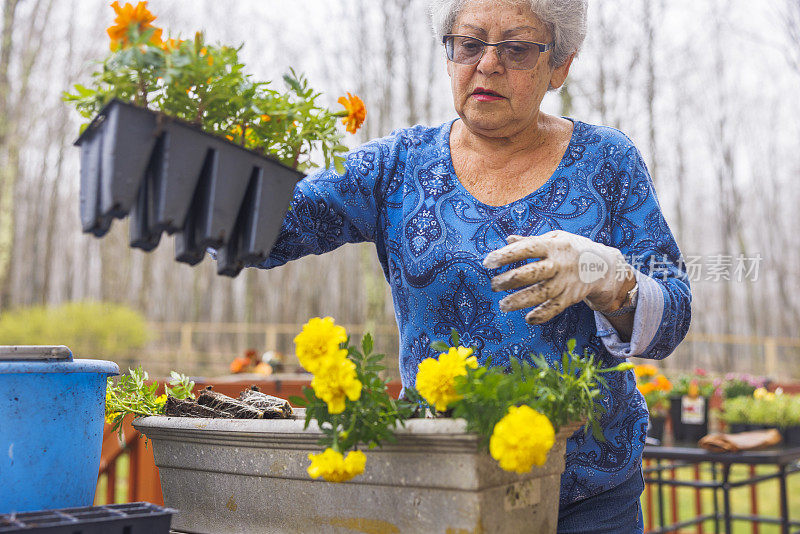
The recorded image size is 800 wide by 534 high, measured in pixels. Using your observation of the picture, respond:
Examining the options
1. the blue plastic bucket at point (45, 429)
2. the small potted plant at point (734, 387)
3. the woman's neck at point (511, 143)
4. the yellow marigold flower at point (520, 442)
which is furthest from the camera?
the small potted plant at point (734, 387)

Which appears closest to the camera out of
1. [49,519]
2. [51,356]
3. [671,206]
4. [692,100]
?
[49,519]

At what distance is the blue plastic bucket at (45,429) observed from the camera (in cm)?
111

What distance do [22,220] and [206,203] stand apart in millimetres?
22061

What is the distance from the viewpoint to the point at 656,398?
14.6 feet

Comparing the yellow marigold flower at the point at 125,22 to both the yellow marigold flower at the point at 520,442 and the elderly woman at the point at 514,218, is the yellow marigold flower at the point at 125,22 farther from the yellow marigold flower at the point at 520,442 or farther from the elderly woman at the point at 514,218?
the yellow marigold flower at the point at 520,442

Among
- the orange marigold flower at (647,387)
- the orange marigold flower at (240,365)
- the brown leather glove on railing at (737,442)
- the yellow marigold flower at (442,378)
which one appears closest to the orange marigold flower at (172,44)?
the yellow marigold flower at (442,378)

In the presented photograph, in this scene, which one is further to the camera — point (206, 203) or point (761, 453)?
point (761, 453)

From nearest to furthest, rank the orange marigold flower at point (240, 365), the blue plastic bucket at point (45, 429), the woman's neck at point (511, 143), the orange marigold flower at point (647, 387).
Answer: the blue plastic bucket at point (45, 429), the woman's neck at point (511, 143), the orange marigold flower at point (647, 387), the orange marigold flower at point (240, 365)

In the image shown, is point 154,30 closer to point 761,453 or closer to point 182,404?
point 182,404

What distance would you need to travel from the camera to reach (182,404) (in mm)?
1447

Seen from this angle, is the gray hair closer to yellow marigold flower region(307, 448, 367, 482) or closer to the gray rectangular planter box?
the gray rectangular planter box

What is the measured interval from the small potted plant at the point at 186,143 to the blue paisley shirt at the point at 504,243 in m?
0.34

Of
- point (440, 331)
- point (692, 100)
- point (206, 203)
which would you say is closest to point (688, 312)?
point (440, 331)

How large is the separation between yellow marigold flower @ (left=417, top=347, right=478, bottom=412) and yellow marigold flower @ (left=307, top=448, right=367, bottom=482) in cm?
12
